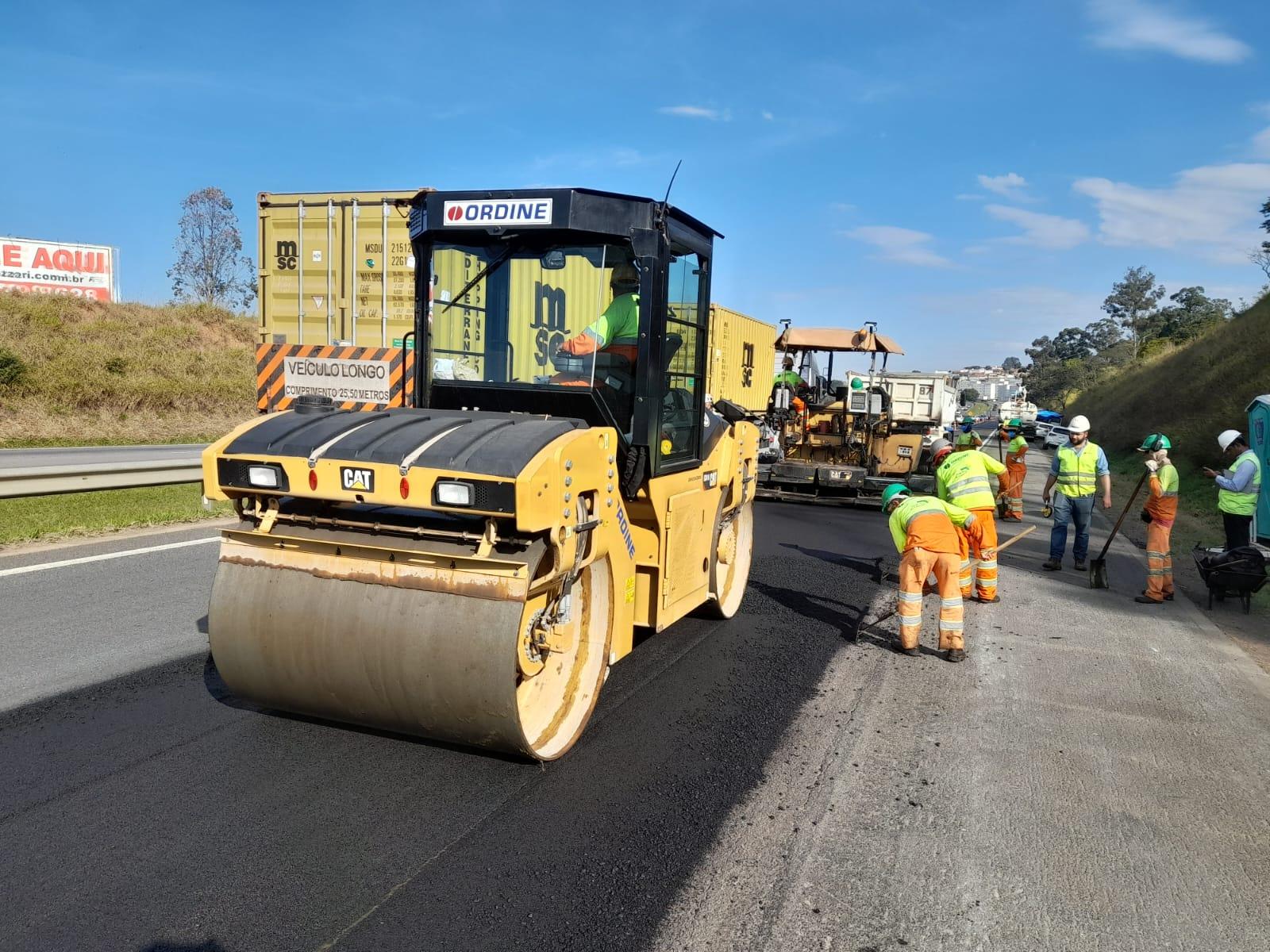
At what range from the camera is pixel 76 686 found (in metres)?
4.80

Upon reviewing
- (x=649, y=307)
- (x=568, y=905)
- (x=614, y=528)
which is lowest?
(x=568, y=905)

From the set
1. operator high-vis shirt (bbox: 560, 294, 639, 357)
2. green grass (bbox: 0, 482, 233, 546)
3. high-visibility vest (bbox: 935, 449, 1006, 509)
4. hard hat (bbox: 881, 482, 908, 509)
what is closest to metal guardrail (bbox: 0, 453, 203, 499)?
green grass (bbox: 0, 482, 233, 546)

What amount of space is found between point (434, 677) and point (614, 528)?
1095mm

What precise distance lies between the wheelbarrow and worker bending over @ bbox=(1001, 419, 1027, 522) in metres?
5.47

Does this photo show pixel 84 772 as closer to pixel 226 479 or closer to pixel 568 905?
pixel 226 479

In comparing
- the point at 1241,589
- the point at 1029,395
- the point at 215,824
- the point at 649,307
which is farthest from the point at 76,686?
the point at 1029,395

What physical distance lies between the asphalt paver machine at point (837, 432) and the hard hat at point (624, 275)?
33.5 ft

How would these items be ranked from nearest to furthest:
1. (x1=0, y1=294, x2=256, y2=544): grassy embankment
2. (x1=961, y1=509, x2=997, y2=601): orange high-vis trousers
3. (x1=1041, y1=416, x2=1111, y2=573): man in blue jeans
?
1. (x1=961, y1=509, x2=997, y2=601): orange high-vis trousers
2. (x1=1041, y1=416, x2=1111, y2=573): man in blue jeans
3. (x1=0, y1=294, x2=256, y2=544): grassy embankment

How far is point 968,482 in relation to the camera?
767cm

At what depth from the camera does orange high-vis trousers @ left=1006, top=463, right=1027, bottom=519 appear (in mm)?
14016

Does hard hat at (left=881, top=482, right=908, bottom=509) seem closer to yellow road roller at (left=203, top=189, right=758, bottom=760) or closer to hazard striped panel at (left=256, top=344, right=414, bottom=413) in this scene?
yellow road roller at (left=203, top=189, right=758, bottom=760)

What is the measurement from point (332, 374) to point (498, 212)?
660 cm

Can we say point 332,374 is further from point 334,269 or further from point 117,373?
point 117,373

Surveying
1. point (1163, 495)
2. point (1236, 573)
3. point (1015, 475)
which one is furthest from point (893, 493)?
point (1015, 475)
